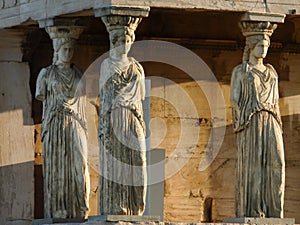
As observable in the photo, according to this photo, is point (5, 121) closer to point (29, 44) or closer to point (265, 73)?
point (29, 44)

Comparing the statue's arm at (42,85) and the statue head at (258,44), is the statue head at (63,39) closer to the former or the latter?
the statue's arm at (42,85)

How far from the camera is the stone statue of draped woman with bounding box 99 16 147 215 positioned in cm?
2677

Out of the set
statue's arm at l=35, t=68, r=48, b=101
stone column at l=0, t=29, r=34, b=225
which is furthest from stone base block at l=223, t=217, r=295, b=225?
stone column at l=0, t=29, r=34, b=225

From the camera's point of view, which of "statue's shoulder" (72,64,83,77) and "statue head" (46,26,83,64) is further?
"statue's shoulder" (72,64,83,77)

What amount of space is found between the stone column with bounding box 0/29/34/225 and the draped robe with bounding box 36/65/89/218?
170 centimetres

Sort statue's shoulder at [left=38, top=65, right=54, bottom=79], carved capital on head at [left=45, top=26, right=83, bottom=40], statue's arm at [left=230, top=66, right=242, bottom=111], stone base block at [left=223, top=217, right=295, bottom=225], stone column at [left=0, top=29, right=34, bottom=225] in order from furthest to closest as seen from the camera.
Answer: stone column at [left=0, top=29, right=34, bottom=225]
statue's shoulder at [left=38, top=65, right=54, bottom=79]
carved capital on head at [left=45, top=26, right=83, bottom=40]
statue's arm at [left=230, top=66, right=242, bottom=111]
stone base block at [left=223, top=217, right=295, bottom=225]

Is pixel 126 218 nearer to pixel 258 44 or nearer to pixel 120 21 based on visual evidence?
pixel 120 21

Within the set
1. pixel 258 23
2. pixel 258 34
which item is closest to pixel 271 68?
pixel 258 34

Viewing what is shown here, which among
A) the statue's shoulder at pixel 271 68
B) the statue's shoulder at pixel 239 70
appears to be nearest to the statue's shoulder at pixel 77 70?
the statue's shoulder at pixel 239 70

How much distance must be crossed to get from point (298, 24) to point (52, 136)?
4227 mm

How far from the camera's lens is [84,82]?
28.0 meters

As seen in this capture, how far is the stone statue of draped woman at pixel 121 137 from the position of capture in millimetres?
26766

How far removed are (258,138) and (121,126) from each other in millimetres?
1777

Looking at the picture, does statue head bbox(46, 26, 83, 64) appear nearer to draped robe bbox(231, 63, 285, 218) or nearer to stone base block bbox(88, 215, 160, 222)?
draped robe bbox(231, 63, 285, 218)
